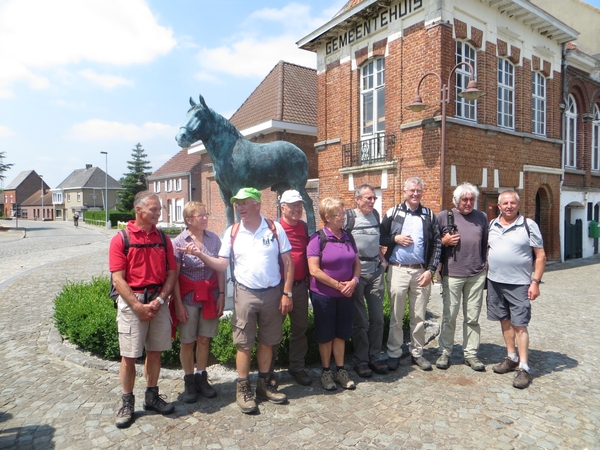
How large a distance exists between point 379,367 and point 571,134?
1595cm

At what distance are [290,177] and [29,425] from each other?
445 centimetres

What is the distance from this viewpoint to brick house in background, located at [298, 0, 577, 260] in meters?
10.8

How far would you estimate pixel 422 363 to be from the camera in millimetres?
4559

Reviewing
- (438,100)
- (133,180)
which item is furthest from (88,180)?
(438,100)

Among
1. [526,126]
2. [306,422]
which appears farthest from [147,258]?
[526,126]

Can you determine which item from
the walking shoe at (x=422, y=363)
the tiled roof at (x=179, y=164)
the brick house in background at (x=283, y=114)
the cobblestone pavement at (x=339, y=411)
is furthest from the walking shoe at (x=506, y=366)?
the tiled roof at (x=179, y=164)

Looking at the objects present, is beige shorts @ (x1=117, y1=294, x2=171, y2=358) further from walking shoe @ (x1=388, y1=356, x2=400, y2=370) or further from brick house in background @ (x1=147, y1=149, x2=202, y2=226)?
brick house in background @ (x1=147, y1=149, x2=202, y2=226)

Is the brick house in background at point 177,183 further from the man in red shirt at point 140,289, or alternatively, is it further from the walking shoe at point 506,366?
the walking shoe at point 506,366

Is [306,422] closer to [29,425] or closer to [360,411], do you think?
[360,411]

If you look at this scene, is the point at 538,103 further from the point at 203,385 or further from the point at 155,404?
the point at 155,404

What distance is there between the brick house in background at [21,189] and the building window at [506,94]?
9296cm

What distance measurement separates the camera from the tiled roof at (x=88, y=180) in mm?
67188

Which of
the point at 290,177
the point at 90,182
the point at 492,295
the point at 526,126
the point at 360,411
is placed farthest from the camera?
the point at 90,182

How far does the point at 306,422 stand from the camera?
3.42m
